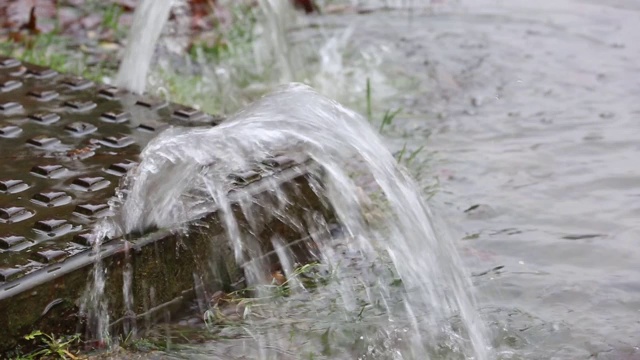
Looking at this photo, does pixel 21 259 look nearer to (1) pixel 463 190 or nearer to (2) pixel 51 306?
(2) pixel 51 306

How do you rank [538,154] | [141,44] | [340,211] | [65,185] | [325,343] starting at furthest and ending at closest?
[141,44] < [538,154] < [340,211] < [65,185] < [325,343]

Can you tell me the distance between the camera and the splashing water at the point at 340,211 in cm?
305

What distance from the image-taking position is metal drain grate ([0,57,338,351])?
274 cm

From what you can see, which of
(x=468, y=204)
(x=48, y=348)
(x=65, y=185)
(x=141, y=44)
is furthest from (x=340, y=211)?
(x=141, y=44)

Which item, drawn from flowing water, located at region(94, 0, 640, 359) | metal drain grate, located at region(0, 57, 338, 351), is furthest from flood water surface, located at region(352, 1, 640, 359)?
metal drain grate, located at region(0, 57, 338, 351)

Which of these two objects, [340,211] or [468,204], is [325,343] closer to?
[340,211]

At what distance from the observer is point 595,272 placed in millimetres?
3602

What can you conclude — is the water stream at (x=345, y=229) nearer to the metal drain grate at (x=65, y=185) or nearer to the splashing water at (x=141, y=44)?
the metal drain grate at (x=65, y=185)

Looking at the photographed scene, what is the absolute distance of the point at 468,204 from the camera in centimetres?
414

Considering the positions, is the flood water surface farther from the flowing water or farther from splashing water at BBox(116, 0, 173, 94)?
splashing water at BBox(116, 0, 173, 94)

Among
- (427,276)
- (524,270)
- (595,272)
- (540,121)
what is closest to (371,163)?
(427,276)

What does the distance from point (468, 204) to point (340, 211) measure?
73 cm

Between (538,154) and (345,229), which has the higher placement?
(345,229)

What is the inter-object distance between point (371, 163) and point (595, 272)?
0.88 metres
